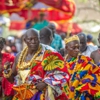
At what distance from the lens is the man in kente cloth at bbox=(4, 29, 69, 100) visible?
9570 mm

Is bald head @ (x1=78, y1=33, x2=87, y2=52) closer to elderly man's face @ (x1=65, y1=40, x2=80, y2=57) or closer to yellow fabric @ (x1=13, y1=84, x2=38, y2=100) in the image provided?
elderly man's face @ (x1=65, y1=40, x2=80, y2=57)

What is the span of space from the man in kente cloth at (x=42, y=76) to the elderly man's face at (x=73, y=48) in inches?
16.3

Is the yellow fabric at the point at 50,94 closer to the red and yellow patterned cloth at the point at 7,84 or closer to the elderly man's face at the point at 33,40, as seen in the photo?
the elderly man's face at the point at 33,40

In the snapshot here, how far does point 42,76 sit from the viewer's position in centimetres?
966

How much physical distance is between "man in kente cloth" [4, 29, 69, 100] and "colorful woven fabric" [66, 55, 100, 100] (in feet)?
1.21

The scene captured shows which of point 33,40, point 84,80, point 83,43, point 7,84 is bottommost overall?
point 7,84

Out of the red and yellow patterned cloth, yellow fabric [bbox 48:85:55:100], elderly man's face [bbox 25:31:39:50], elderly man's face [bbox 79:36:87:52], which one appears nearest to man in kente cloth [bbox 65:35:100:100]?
yellow fabric [bbox 48:85:55:100]

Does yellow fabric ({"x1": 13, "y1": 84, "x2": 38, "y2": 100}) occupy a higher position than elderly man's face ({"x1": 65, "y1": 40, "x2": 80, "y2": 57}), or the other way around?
elderly man's face ({"x1": 65, "y1": 40, "x2": 80, "y2": 57})

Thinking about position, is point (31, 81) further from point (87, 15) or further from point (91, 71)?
point (87, 15)

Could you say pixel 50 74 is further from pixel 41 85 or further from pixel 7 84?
pixel 7 84

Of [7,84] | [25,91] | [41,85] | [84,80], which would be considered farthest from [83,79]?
[7,84]

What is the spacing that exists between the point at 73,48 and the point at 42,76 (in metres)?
0.93

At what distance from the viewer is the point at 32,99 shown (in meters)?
9.77

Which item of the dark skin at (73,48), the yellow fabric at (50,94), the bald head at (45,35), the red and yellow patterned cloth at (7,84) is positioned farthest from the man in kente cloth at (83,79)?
the bald head at (45,35)
